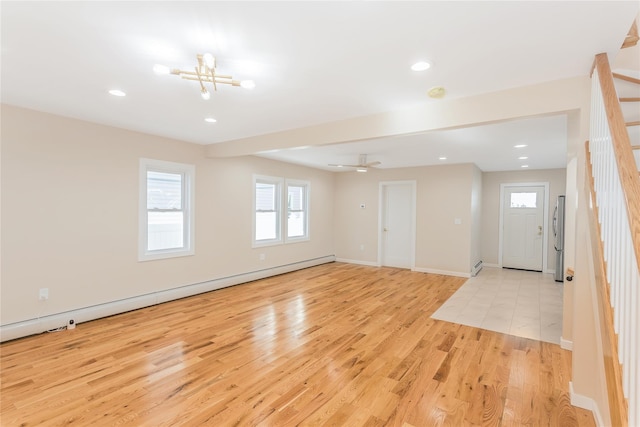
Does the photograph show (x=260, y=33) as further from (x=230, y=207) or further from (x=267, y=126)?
(x=230, y=207)

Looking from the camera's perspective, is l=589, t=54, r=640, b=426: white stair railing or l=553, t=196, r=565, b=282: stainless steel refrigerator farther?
l=553, t=196, r=565, b=282: stainless steel refrigerator

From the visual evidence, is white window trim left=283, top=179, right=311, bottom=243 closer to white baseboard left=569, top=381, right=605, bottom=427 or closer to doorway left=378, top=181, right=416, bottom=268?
doorway left=378, top=181, right=416, bottom=268

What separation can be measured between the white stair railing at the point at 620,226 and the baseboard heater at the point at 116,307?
4.81 metres

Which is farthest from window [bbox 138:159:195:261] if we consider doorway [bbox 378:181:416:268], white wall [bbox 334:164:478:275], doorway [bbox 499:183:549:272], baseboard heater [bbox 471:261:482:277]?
doorway [bbox 499:183:549:272]

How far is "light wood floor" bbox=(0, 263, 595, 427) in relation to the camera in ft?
6.82

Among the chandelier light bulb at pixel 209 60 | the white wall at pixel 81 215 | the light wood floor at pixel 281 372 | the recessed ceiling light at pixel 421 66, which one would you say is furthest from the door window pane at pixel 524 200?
the chandelier light bulb at pixel 209 60

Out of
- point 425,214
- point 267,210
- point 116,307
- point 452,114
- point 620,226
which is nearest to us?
point 620,226

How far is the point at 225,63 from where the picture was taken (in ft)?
7.20

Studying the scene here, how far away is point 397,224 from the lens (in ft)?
24.5

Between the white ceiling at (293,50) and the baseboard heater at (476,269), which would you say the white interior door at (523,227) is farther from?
the white ceiling at (293,50)

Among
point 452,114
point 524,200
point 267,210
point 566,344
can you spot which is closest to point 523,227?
point 524,200

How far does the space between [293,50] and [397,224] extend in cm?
600

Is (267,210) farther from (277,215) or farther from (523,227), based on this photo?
(523,227)

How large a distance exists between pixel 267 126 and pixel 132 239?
8.02 feet
